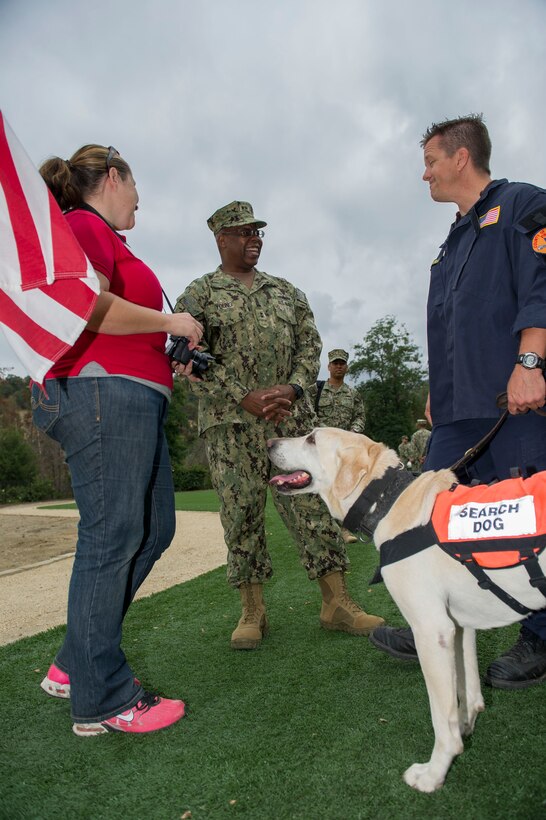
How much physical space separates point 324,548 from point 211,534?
7624 millimetres

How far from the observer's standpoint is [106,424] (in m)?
2.48

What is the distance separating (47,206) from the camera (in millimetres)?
2240

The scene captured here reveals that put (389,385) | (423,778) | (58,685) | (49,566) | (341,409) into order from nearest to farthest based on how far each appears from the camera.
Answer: (423,778) < (58,685) < (49,566) < (341,409) < (389,385)

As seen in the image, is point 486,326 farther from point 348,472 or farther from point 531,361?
point 348,472

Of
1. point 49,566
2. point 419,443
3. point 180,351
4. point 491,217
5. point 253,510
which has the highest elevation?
point 491,217

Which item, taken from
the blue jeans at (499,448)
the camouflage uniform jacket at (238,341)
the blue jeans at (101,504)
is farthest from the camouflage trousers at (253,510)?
the blue jeans at (101,504)

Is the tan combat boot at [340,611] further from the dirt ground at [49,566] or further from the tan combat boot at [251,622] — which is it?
the dirt ground at [49,566]

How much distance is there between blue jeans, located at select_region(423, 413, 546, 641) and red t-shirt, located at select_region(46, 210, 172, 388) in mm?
1551

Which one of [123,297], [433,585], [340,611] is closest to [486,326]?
[433,585]

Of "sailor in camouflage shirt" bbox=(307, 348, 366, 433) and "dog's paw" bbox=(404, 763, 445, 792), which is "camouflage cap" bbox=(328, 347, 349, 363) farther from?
"dog's paw" bbox=(404, 763, 445, 792)

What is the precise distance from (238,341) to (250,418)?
1.80 feet

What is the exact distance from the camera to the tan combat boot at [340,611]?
12.7ft

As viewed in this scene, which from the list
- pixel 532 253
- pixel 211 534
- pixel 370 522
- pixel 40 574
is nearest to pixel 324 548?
pixel 370 522

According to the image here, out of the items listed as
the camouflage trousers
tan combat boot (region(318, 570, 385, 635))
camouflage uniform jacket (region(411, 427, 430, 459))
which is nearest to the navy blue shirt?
the camouflage trousers
